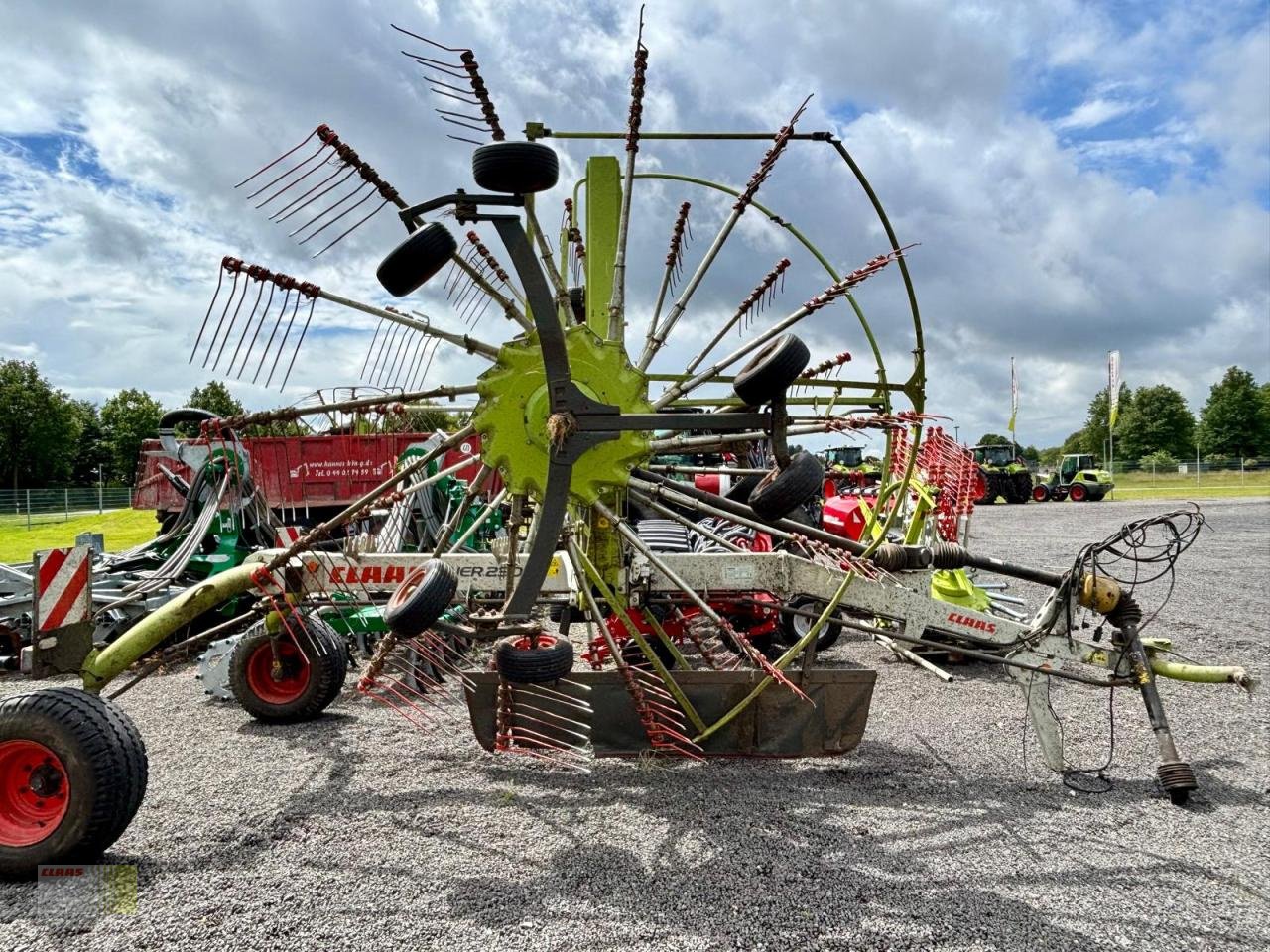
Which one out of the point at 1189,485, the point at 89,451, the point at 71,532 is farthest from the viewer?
the point at 89,451

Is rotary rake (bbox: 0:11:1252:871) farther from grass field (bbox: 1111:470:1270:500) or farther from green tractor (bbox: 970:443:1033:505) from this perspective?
grass field (bbox: 1111:470:1270:500)

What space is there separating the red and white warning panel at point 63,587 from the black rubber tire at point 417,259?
2.48 metres

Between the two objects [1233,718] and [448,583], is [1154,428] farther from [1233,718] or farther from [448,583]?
[448,583]

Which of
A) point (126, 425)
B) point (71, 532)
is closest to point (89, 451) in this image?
point (126, 425)

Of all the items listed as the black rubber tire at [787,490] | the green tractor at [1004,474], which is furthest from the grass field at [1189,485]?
the black rubber tire at [787,490]

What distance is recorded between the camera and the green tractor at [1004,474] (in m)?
39.4

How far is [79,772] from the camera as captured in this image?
401cm

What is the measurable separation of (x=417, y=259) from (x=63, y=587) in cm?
287

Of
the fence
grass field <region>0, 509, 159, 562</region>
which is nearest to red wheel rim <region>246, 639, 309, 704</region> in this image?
grass field <region>0, 509, 159, 562</region>

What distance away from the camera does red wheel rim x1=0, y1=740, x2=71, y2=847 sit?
4162 millimetres

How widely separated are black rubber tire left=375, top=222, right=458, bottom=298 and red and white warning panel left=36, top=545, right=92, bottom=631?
2.48 m

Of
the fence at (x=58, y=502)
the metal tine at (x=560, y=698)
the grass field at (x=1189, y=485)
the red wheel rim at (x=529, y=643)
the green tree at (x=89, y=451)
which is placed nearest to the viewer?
the red wheel rim at (x=529, y=643)

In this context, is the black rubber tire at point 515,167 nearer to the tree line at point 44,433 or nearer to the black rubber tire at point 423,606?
the black rubber tire at point 423,606

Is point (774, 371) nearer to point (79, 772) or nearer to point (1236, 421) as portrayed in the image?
point (79, 772)
